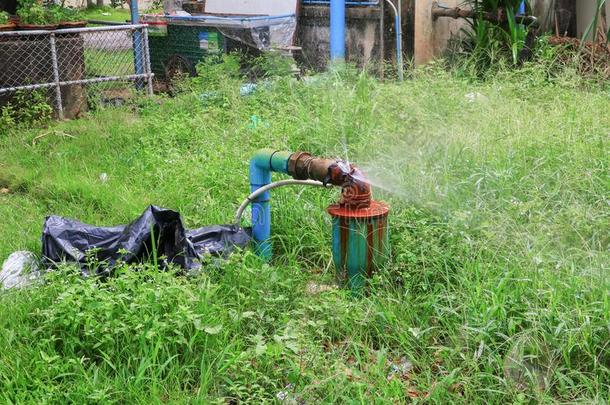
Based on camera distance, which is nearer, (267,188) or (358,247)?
(358,247)

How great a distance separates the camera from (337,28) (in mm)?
9688

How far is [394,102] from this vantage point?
6910mm

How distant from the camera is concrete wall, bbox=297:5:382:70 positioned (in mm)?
9969

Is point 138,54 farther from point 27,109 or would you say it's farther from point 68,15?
point 27,109

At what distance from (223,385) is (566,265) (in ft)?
5.68

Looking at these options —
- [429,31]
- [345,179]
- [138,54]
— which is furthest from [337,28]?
[345,179]

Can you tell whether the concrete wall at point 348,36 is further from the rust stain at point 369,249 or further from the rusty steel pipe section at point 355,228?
the rust stain at point 369,249

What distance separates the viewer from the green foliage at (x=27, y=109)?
8.08 m

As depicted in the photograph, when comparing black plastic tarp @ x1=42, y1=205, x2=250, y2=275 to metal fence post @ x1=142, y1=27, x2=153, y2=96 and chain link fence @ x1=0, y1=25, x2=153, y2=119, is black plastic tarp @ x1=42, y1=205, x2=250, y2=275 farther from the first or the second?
metal fence post @ x1=142, y1=27, x2=153, y2=96

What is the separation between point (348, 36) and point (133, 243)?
655 cm

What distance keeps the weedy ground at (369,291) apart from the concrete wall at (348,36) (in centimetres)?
358

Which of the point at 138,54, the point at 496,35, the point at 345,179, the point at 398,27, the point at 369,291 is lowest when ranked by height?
the point at 369,291

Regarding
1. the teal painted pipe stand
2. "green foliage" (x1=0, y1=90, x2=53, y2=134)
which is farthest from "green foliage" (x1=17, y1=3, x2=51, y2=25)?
the teal painted pipe stand

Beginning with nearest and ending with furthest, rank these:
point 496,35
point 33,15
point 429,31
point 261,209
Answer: point 261,209, point 33,15, point 496,35, point 429,31
